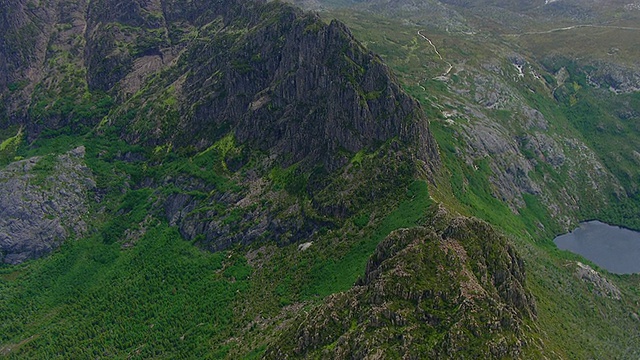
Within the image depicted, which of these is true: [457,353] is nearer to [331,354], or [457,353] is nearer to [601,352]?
[331,354]

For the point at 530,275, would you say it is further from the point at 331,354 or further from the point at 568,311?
the point at 331,354

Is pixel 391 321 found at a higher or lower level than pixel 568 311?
higher

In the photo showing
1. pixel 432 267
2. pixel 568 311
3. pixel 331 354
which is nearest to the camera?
pixel 331 354

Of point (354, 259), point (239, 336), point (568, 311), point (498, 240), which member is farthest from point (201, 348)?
point (568, 311)

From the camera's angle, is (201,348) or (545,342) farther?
(201,348)

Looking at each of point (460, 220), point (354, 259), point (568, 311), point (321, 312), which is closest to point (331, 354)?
point (321, 312)

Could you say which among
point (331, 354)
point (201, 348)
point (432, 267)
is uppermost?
point (432, 267)

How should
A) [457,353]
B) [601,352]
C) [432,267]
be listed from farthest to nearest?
[601,352], [432,267], [457,353]
